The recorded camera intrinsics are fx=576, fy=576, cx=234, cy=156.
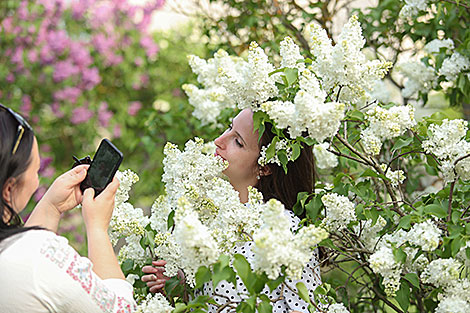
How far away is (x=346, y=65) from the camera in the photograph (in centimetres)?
137

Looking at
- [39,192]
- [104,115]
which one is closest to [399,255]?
[39,192]

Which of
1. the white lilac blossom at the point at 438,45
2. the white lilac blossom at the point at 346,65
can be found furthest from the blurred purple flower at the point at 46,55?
the white lilac blossom at the point at 346,65

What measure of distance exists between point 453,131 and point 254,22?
154 cm

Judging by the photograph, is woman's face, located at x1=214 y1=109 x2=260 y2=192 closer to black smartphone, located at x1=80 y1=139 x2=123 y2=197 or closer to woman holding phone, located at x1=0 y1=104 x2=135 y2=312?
black smartphone, located at x1=80 y1=139 x2=123 y2=197

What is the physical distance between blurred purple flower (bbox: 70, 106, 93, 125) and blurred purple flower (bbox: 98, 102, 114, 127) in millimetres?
76

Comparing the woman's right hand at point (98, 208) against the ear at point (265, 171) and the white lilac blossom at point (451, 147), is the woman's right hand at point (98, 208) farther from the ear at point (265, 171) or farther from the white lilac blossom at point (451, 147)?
the white lilac blossom at point (451, 147)

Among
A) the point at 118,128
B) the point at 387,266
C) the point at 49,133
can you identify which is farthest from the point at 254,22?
the point at 49,133

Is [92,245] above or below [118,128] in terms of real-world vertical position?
below

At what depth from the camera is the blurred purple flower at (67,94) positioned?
4727 millimetres

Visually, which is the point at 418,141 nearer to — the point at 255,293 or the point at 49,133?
the point at 255,293

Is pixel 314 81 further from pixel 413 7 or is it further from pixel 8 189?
pixel 413 7

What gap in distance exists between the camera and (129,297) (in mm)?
1278

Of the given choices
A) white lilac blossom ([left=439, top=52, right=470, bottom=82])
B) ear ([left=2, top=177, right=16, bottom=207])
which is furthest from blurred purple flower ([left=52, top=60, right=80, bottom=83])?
ear ([left=2, top=177, right=16, bottom=207])

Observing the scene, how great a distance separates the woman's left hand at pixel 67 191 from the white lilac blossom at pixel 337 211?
2.01ft
